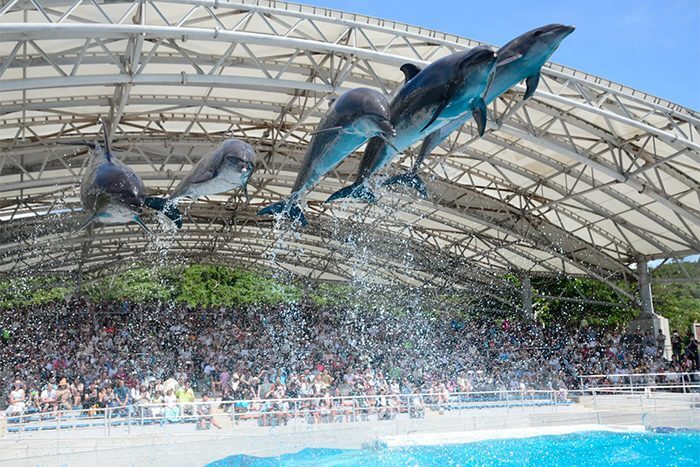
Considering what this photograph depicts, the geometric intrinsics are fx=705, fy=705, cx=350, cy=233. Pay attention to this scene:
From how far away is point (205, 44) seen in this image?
1343 cm

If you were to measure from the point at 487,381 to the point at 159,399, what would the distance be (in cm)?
1002

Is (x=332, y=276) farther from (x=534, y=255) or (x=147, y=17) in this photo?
(x=147, y=17)

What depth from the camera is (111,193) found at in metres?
7.20

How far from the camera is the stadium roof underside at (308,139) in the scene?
11953 millimetres

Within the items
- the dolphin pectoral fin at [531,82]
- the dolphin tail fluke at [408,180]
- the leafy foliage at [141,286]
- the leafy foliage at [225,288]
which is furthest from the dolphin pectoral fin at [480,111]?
the leafy foliage at [225,288]

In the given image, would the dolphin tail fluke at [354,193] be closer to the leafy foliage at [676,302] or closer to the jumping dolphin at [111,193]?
the jumping dolphin at [111,193]

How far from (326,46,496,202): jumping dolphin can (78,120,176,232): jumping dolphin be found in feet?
9.39

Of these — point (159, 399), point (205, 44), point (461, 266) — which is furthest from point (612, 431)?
point (461, 266)

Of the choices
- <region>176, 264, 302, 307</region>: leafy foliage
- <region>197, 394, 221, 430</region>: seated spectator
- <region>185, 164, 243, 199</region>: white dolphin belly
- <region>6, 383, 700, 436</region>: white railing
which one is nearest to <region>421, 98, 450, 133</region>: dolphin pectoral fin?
<region>185, 164, 243, 199</region>: white dolphin belly

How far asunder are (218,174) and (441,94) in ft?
9.16

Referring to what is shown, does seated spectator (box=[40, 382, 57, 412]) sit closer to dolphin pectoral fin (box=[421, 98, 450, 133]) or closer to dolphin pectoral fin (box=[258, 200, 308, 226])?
dolphin pectoral fin (box=[258, 200, 308, 226])

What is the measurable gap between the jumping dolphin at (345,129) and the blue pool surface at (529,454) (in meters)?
6.03

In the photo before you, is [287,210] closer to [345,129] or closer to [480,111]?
[345,129]

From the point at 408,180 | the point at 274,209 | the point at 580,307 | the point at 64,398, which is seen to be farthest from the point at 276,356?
the point at 580,307
